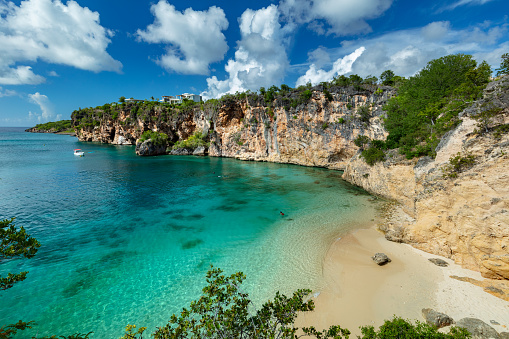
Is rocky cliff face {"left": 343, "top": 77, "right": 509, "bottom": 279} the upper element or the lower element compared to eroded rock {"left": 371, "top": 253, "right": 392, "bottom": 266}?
upper

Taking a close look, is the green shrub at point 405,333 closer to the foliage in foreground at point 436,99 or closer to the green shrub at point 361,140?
the foliage in foreground at point 436,99

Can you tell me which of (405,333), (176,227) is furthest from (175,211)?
(405,333)

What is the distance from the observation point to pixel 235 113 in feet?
169

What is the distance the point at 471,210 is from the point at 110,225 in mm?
22691

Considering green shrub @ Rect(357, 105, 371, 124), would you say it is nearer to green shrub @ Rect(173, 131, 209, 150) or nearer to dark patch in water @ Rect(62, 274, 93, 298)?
dark patch in water @ Rect(62, 274, 93, 298)

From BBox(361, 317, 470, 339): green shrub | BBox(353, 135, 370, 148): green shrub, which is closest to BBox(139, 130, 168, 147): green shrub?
BBox(353, 135, 370, 148): green shrub

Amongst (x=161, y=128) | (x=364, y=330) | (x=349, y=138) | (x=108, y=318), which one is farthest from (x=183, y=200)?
(x=161, y=128)

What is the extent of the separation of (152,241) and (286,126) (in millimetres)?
34851

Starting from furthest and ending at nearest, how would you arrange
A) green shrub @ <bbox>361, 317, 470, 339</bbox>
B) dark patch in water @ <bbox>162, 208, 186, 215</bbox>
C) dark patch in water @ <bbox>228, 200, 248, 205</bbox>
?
dark patch in water @ <bbox>228, 200, 248, 205</bbox>
dark patch in water @ <bbox>162, 208, 186, 215</bbox>
green shrub @ <bbox>361, 317, 470, 339</bbox>

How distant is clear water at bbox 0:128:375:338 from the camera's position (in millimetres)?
9023

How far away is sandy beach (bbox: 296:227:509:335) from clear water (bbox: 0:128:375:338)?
1072mm

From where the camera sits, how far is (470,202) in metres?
10.1

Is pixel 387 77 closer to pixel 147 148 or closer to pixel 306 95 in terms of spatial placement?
pixel 306 95

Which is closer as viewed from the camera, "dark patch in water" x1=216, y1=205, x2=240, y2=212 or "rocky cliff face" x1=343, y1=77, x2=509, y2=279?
"rocky cliff face" x1=343, y1=77, x2=509, y2=279
